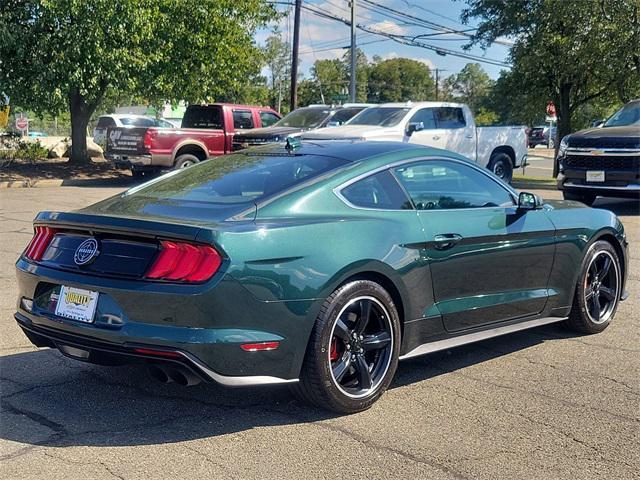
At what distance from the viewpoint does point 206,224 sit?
387 centimetres

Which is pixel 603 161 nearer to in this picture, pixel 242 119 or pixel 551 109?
pixel 242 119

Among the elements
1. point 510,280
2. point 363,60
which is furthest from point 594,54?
point 363,60

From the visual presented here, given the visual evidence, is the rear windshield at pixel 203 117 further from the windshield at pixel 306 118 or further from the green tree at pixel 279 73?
the green tree at pixel 279 73

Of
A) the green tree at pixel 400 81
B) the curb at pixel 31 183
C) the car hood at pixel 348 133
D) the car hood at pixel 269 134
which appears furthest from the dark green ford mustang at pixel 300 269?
the green tree at pixel 400 81

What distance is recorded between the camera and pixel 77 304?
396 centimetres

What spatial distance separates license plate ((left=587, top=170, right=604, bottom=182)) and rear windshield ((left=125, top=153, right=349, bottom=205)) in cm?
940

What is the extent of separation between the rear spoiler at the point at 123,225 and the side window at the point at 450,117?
13335 millimetres

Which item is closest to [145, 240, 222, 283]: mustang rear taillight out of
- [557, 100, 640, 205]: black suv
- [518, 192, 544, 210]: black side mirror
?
[518, 192, 544, 210]: black side mirror

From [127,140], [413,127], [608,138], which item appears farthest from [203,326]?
[127,140]

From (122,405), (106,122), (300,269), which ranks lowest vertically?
(122,405)

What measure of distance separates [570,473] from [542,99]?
70.2ft

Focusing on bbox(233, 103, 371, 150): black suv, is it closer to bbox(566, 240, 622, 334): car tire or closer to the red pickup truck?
the red pickup truck

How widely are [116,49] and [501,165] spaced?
1053cm

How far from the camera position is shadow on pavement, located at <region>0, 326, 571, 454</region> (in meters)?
3.87
